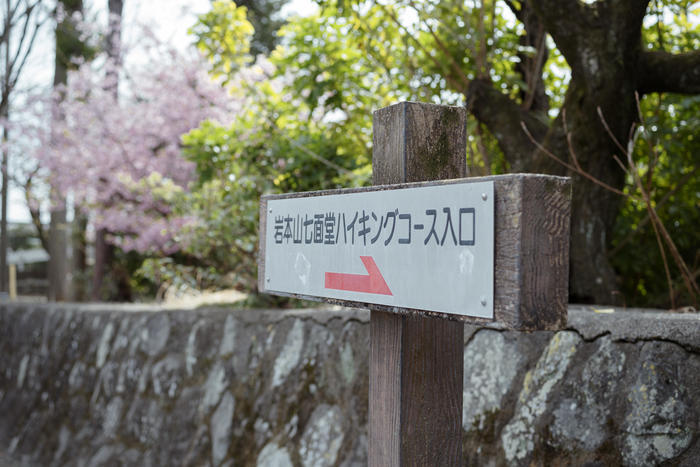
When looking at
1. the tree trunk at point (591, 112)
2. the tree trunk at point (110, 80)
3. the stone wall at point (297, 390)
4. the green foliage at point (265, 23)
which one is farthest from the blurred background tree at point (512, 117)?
the green foliage at point (265, 23)

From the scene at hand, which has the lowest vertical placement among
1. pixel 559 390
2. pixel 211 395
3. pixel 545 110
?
pixel 211 395

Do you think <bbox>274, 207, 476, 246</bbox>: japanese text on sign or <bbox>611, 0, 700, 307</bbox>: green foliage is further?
<bbox>611, 0, 700, 307</bbox>: green foliage

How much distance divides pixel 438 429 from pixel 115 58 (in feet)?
34.1

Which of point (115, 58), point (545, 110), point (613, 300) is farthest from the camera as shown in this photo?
point (115, 58)

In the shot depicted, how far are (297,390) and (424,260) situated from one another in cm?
192

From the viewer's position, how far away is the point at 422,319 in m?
1.48

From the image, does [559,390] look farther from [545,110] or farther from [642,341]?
[545,110]

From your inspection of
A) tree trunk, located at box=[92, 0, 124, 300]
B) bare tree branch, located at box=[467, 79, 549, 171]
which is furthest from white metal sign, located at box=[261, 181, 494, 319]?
tree trunk, located at box=[92, 0, 124, 300]

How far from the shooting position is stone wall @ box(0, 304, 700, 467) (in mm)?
1861

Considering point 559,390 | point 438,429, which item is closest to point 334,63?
point 559,390

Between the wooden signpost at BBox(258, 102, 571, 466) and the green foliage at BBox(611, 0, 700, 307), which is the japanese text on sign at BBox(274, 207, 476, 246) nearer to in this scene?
the wooden signpost at BBox(258, 102, 571, 466)

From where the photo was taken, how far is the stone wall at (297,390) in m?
1.86

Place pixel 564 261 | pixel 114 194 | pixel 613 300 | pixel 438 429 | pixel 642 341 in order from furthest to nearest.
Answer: pixel 114 194
pixel 613 300
pixel 642 341
pixel 438 429
pixel 564 261

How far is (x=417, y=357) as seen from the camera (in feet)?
4.78
